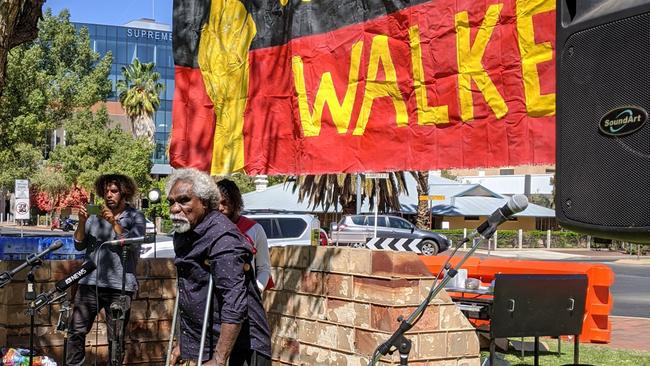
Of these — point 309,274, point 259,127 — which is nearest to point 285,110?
point 259,127

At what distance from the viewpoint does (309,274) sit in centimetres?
671

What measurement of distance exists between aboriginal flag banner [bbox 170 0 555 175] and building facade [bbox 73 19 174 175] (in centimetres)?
8142

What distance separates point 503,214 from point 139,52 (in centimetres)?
9465

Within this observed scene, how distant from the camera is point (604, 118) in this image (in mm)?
2406

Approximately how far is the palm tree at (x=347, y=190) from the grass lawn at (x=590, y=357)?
21.3 metres

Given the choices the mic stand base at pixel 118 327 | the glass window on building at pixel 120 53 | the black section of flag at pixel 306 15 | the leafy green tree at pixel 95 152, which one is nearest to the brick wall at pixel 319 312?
the mic stand base at pixel 118 327

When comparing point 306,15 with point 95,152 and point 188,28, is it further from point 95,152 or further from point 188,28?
point 95,152

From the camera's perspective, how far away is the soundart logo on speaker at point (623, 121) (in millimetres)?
2268

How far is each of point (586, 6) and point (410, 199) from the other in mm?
41568

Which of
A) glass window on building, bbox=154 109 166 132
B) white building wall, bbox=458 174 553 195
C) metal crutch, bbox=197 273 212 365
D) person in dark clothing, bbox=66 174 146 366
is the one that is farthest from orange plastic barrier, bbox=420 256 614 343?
glass window on building, bbox=154 109 166 132

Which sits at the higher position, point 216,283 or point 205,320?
point 216,283

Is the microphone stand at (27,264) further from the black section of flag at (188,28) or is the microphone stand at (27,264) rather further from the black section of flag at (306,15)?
the black section of flag at (188,28)

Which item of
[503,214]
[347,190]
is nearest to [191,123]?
[503,214]

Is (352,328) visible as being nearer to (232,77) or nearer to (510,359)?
(232,77)
